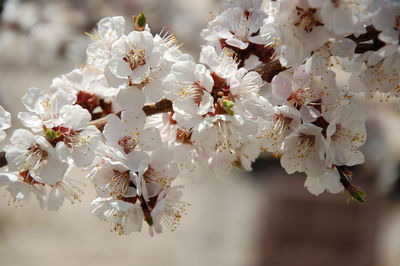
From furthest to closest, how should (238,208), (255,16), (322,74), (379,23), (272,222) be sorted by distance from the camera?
(238,208) → (272,222) → (255,16) → (322,74) → (379,23)

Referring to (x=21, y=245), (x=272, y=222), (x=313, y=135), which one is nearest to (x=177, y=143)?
(x=313, y=135)

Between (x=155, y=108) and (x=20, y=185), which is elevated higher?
(x=155, y=108)

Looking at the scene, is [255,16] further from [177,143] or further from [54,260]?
[54,260]

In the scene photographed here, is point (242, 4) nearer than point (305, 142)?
No

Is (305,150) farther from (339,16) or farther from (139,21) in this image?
(139,21)

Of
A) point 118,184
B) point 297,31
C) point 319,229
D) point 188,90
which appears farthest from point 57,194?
point 319,229

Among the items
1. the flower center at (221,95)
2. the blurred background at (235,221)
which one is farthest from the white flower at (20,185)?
the blurred background at (235,221)

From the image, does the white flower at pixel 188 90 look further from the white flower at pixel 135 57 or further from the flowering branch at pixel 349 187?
the flowering branch at pixel 349 187
